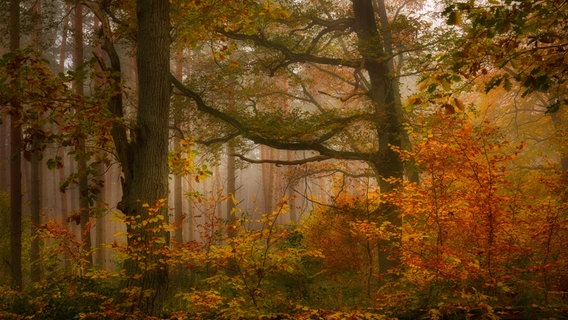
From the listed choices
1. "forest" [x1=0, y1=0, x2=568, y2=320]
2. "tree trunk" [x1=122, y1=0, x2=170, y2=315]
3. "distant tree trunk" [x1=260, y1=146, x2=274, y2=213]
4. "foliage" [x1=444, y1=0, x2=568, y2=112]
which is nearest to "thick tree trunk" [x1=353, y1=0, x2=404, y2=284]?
A: "forest" [x1=0, y1=0, x2=568, y2=320]

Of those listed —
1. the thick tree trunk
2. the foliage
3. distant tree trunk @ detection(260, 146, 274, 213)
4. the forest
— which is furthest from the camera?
distant tree trunk @ detection(260, 146, 274, 213)

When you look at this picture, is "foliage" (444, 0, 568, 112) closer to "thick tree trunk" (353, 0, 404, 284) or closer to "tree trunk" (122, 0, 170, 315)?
"tree trunk" (122, 0, 170, 315)

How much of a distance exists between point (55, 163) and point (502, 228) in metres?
6.61

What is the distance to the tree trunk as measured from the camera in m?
5.80

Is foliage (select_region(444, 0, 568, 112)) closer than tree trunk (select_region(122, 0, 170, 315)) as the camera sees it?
Yes

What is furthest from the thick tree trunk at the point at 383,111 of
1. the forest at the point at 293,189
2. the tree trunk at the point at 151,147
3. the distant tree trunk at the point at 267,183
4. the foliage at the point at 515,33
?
the distant tree trunk at the point at 267,183

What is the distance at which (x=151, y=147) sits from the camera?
607 centimetres

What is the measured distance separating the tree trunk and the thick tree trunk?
16.3 ft

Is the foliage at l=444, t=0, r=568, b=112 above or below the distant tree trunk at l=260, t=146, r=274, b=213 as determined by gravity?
above

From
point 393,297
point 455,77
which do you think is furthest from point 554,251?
point 455,77

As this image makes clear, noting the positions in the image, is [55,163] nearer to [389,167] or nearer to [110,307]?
[110,307]

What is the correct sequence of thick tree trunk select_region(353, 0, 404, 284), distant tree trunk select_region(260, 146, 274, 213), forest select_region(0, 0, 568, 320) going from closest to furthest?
forest select_region(0, 0, 568, 320)
thick tree trunk select_region(353, 0, 404, 284)
distant tree trunk select_region(260, 146, 274, 213)

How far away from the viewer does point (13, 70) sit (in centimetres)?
499

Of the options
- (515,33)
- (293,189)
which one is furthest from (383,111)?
(515,33)
